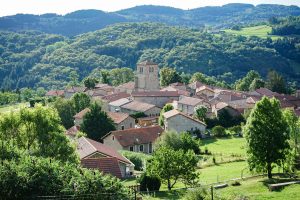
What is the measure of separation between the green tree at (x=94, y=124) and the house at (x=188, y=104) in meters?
25.2

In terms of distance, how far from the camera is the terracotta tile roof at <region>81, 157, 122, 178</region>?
1523 inches

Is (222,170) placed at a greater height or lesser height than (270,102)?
lesser

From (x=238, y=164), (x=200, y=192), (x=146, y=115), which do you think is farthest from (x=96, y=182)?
(x=146, y=115)

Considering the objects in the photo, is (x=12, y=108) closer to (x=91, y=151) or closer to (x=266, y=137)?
(x=91, y=151)

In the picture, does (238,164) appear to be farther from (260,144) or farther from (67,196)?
(67,196)

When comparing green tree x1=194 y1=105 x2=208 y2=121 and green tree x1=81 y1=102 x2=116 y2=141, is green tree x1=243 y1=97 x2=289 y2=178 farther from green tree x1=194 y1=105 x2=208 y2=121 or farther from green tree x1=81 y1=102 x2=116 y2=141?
green tree x1=194 y1=105 x2=208 y2=121

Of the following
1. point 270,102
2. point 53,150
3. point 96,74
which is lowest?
point 96,74

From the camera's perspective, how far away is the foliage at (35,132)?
35.7m

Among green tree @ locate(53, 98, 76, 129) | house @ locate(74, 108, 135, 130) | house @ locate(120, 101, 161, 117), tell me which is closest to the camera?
house @ locate(74, 108, 135, 130)

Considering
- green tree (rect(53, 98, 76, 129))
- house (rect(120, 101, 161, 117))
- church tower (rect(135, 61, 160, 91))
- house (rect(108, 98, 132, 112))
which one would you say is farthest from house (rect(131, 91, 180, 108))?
green tree (rect(53, 98, 76, 129))

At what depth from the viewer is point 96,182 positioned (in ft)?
77.6

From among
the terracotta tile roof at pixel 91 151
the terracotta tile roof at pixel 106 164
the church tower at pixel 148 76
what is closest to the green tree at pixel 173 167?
the terracotta tile roof at pixel 106 164

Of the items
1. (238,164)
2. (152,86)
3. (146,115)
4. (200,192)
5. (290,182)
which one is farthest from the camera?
(152,86)

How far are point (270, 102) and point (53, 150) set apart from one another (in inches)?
686
